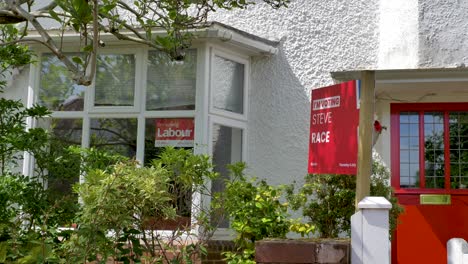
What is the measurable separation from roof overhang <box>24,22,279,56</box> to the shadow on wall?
28 cm

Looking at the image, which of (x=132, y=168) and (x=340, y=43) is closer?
(x=132, y=168)

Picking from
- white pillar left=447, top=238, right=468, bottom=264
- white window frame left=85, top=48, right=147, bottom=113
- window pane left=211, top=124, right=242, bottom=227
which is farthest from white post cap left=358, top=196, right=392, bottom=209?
white window frame left=85, top=48, right=147, bottom=113

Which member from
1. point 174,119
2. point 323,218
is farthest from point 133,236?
point 174,119

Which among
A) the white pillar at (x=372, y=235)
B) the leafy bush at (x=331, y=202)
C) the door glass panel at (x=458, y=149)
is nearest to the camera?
the white pillar at (x=372, y=235)

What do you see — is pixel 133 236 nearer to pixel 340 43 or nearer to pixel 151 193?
pixel 151 193

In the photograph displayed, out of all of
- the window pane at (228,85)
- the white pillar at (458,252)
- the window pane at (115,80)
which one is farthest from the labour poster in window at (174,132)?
the white pillar at (458,252)

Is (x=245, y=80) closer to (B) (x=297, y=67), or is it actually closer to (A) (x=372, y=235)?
(B) (x=297, y=67)

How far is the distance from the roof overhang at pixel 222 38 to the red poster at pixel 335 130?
3317 mm

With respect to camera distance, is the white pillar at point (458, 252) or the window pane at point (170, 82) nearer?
the white pillar at point (458, 252)

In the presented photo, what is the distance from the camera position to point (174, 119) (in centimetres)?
884

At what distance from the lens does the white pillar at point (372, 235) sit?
169 inches

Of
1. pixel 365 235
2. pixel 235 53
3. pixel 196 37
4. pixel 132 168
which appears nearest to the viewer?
pixel 365 235

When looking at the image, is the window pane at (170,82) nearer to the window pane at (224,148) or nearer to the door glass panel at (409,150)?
the window pane at (224,148)

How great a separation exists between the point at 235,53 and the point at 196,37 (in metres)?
0.86
